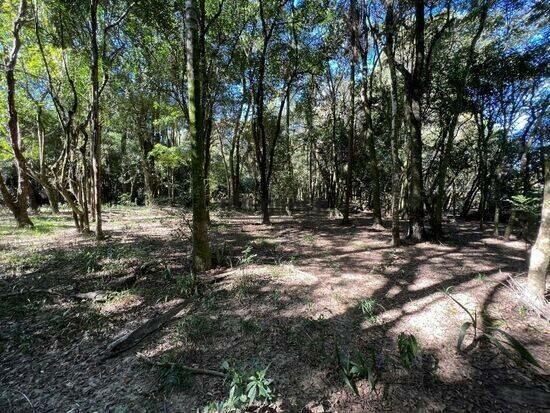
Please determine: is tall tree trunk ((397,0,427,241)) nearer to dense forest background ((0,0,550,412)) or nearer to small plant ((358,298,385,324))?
dense forest background ((0,0,550,412))

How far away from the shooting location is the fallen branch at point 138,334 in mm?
3641

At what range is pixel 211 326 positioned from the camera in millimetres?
3984

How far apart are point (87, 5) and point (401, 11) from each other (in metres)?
9.49

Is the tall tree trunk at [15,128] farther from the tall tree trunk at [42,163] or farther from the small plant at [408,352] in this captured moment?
the small plant at [408,352]

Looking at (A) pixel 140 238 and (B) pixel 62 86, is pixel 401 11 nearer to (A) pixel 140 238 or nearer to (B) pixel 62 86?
(A) pixel 140 238

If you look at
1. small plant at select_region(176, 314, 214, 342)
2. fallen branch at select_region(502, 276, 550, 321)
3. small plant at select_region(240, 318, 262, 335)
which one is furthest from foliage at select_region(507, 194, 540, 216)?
small plant at select_region(176, 314, 214, 342)

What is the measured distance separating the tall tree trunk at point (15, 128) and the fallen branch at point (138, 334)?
31.2 feet

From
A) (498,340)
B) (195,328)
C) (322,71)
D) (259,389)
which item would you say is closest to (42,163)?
(195,328)

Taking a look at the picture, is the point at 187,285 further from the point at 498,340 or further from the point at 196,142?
the point at 498,340

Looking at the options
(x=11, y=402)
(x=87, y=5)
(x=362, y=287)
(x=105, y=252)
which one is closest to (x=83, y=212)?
(x=105, y=252)

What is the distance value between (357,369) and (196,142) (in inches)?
181

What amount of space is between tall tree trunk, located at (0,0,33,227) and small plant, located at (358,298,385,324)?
38.3 ft

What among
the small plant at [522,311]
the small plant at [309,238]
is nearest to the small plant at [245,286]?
the small plant at [309,238]

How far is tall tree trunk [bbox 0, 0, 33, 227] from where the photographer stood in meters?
8.01
